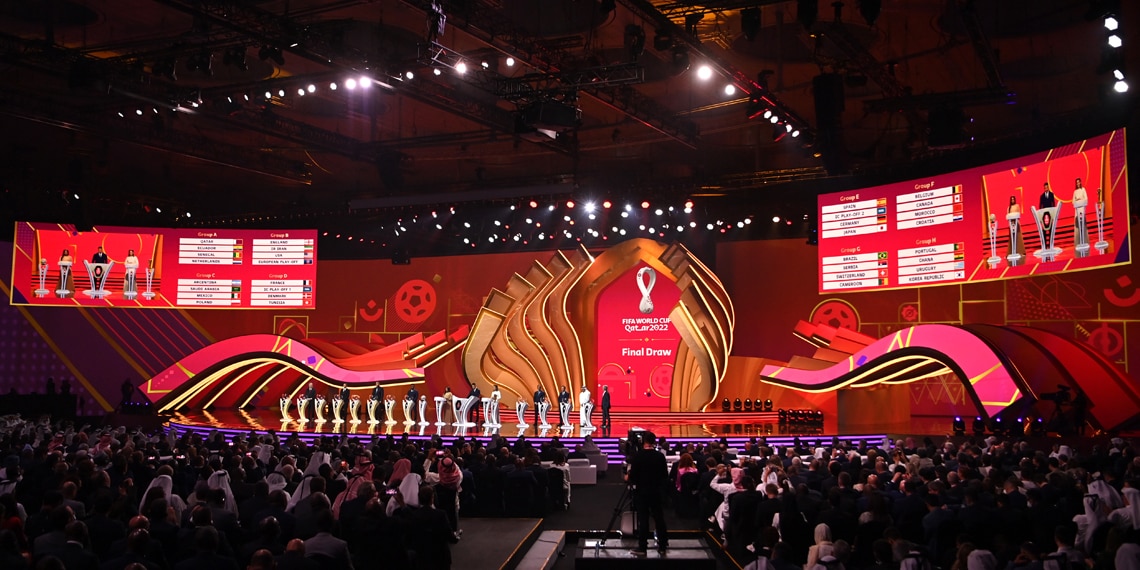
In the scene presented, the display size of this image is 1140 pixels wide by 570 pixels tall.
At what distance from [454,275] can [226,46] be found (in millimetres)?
13298

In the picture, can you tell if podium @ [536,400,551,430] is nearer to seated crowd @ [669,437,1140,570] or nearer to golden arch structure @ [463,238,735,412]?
golden arch structure @ [463,238,735,412]

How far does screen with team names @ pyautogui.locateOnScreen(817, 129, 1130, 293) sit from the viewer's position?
14.1 metres

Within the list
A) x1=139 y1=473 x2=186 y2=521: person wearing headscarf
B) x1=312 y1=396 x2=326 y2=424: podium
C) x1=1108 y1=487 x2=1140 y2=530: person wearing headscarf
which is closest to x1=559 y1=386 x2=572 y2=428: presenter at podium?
x1=312 y1=396 x2=326 y2=424: podium

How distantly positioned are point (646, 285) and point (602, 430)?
22.0 ft

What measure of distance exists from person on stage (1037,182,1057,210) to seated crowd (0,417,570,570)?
9.14 metres

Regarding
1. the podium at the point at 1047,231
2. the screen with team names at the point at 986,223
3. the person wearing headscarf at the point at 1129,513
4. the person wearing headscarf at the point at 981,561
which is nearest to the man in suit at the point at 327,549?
the person wearing headscarf at the point at 981,561

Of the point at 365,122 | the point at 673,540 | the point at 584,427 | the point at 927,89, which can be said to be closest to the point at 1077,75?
the point at 927,89

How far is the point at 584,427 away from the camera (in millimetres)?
21281

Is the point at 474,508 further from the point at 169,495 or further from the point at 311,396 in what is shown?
the point at 311,396

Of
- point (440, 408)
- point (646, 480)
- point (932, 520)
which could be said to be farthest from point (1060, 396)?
point (440, 408)

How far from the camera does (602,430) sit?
2022 centimetres

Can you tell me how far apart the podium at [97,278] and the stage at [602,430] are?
3642 millimetres

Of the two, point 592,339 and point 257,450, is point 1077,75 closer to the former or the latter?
Answer: point 592,339

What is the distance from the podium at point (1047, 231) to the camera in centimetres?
1500
